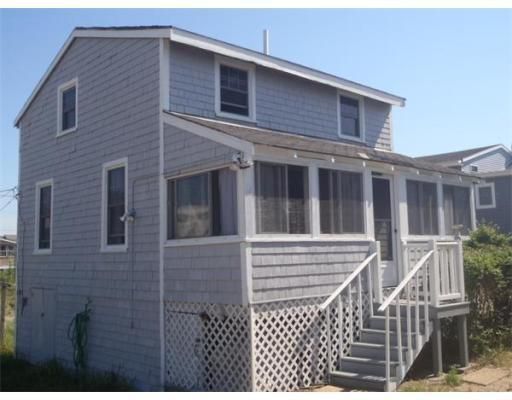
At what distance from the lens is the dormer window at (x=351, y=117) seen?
1362 cm

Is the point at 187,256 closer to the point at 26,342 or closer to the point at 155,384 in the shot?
the point at 155,384

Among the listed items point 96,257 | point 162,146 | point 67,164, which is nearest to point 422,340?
point 162,146

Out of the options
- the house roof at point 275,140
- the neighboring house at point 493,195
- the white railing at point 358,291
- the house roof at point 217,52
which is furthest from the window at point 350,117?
the neighboring house at point 493,195

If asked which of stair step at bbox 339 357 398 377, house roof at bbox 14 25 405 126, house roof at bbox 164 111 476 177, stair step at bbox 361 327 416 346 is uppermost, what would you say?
house roof at bbox 14 25 405 126

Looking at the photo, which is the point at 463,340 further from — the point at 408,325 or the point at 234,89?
the point at 234,89

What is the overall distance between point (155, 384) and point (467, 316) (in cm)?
588

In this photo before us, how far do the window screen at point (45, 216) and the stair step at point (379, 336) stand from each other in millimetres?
7983

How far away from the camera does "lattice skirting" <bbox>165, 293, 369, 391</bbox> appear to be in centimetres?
835

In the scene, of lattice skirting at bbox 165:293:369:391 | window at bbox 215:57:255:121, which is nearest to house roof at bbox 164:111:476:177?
window at bbox 215:57:255:121

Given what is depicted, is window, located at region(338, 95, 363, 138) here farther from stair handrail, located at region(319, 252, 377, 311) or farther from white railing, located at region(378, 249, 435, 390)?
white railing, located at region(378, 249, 435, 390)

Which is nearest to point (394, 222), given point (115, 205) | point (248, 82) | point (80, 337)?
point (248, 82)

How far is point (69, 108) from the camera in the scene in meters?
13.1

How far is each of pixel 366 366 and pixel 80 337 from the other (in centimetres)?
609

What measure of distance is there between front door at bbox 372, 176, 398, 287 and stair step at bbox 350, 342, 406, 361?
6.41 feet
